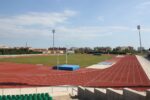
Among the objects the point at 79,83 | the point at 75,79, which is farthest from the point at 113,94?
the point at 75,79

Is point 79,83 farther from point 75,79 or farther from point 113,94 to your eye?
point 113,94

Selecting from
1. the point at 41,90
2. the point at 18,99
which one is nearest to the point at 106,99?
the point at 18,99

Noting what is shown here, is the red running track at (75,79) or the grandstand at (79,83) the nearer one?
the grandstand at (79,83)

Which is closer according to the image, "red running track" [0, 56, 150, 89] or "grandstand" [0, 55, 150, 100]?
"grandstand" [0, 55, 150, 100]

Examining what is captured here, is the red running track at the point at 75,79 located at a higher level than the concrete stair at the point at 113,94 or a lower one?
lower

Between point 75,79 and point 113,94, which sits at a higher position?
point 113,94

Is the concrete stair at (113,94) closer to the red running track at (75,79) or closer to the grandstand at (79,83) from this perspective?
the grandstand at (79,83)

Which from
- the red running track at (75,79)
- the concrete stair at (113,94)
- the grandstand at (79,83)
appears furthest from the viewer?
the red running track at (75,79)

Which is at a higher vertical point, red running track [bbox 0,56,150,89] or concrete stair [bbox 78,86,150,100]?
concrete stair [bbox 78,86,150,100]

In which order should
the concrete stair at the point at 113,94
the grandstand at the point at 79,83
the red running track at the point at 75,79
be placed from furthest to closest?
1. the red running track at the point at 75,79
2. the grandstand at the point at 79,83
3. the concrete stair at the point at 113,94

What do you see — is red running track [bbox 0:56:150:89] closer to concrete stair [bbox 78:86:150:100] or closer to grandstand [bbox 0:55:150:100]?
grandstand [bbox 0:55:150:100]

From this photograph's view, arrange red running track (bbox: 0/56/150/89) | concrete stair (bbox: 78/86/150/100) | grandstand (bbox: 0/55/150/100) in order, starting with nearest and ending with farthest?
concrete stair (bbox: 78/86/150/100)
grandstand (bbox: 0/55/150/100)
red running track (bbox: 0/56/150/89)

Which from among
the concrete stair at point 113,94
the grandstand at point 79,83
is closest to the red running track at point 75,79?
the grandstand at point 79,83

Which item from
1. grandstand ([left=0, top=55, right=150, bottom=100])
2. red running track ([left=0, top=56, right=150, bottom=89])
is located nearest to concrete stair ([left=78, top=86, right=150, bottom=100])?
grandstand ([left=0, top=55, right=150, bottom=100])
